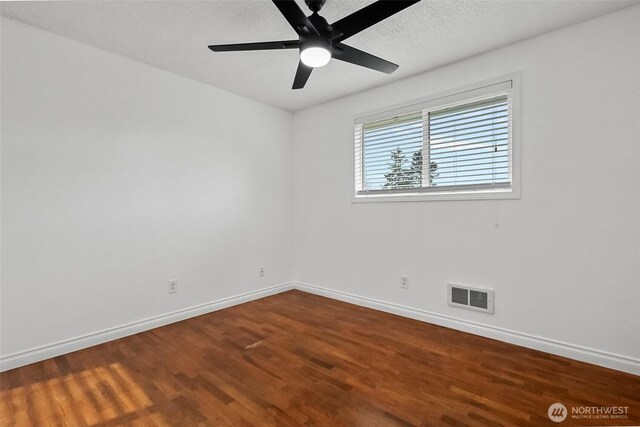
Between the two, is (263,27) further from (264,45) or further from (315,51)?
(315,51)

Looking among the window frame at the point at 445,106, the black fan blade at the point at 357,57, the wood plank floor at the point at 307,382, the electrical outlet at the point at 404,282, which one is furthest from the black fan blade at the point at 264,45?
the electrical outlet at the point at 404,282

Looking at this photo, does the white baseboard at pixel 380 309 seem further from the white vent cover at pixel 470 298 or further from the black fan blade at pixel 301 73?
the black fan blade at pixel 301 73

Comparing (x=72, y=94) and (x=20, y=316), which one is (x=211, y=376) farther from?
(x=72, y=94)

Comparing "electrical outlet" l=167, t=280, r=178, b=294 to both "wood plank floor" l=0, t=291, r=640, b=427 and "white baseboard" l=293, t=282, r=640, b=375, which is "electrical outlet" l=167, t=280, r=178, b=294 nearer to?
"wood plank floor" l=0, t=291, r=640, b=427

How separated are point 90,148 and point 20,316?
132cm

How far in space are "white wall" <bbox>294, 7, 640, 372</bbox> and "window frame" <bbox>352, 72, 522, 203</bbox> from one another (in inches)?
2.2

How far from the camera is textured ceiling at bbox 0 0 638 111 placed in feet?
6.64

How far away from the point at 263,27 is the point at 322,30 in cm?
69

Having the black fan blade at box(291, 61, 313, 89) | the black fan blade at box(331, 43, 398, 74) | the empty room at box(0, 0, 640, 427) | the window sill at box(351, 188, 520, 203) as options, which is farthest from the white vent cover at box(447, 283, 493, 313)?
the black fan blade at box(291, 61, 313, 89)

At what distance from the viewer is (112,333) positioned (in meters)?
2.62

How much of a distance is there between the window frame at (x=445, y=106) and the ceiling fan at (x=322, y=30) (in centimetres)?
109

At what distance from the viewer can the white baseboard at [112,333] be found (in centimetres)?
218

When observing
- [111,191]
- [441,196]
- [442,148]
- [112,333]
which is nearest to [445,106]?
[442,148]

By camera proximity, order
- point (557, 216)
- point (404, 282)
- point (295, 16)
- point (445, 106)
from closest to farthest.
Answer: point (295, 16)
point (557, 216)
point (445, 106)
point (404, 282)
